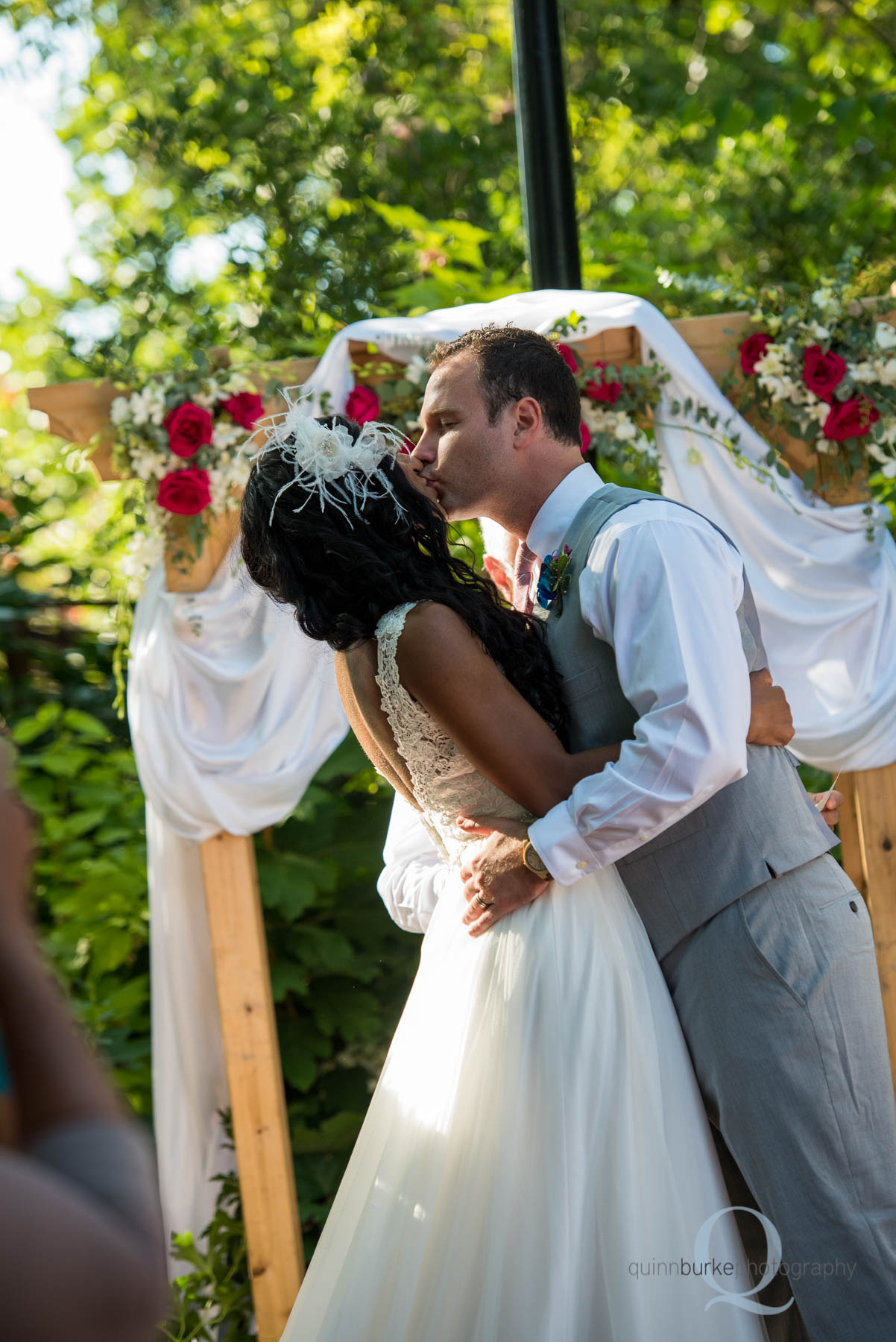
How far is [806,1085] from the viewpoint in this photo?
182 centimetres

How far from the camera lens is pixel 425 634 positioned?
1.89 metres

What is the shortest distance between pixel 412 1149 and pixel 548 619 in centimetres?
92

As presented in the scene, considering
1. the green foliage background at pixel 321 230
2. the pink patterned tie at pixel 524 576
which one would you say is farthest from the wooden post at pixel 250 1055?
the pink patterned tie at pixel 524 576

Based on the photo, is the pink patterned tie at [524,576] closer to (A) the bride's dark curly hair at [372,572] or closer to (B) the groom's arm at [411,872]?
(A) the bride's dark curly hair at [372,572]

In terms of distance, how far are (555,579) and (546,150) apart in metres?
2.04

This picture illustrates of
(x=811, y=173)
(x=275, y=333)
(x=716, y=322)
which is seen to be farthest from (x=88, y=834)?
(x=811, y=173)

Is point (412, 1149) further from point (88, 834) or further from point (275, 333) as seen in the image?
point (275, 333)

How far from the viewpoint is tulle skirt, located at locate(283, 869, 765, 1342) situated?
1.71m

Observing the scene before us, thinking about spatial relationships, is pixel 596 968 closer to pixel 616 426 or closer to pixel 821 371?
pixel 616 426

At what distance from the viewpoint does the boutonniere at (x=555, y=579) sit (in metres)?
2.03

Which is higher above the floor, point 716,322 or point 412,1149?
point 716,322

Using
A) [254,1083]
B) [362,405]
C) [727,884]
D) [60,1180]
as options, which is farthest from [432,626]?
[254,1083]

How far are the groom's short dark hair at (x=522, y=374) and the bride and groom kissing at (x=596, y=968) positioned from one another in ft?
0.77

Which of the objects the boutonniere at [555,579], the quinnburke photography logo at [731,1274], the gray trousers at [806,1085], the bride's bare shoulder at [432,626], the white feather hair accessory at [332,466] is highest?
the white feather hair accessory at [332,466]
